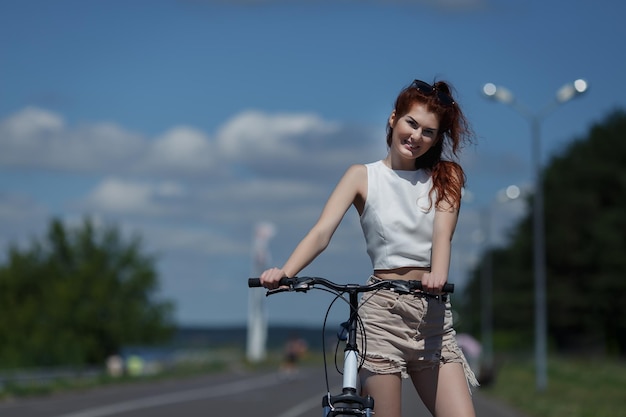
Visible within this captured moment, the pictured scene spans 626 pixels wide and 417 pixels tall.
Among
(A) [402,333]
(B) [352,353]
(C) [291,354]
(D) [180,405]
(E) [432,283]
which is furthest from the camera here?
(C) [291,354]

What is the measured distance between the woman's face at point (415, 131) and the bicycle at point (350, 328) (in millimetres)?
640

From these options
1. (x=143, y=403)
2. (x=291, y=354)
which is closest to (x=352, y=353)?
(x=143, y=403)

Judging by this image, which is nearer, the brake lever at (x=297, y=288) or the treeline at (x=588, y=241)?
the brake lever at (x=297, y=288)

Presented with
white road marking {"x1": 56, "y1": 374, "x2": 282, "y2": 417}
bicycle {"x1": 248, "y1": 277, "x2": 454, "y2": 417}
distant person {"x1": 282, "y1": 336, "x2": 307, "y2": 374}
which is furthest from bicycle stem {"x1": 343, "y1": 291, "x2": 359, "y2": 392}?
distant person {"x1": 282, "y1": 336, "x2": 307, "y2": 374}

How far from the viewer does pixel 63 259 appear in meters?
98.5

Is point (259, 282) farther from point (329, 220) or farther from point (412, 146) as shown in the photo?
point (412, 146)

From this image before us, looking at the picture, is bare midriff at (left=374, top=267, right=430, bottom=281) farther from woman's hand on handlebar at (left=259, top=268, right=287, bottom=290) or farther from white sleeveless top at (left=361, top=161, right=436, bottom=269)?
woman's hand on handlebar at (left=259, top=268, right=287, bottom=290)

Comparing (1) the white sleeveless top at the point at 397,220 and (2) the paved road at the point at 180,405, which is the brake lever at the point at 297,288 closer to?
(1) the white sleeveless top at the point at 397,220

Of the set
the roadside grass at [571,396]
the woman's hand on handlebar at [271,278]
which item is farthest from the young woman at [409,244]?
the roadside grass at [571,396]

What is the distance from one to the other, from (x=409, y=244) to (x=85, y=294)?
8185 centimetres

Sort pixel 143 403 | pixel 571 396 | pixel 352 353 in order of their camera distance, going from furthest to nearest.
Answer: pixel 571 396, pixel 143 403, pixel 352 353

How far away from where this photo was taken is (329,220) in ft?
18.4

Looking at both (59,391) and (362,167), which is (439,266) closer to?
(362,167)

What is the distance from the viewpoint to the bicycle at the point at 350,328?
5176 mm
